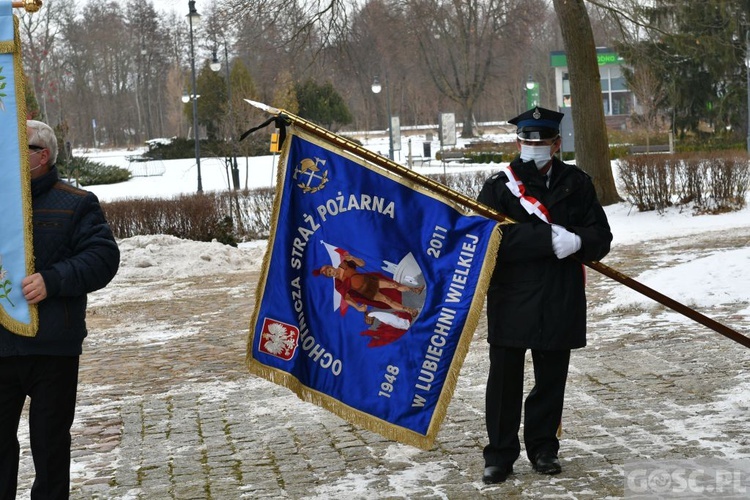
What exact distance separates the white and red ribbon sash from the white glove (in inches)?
6.2

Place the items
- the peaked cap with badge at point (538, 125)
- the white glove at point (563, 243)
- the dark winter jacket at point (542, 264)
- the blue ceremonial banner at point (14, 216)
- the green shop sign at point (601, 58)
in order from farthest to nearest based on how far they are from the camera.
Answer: the green shop sign at point (601, 58) → the peaked cap with badge at point (538, 125) → the dark winter jacket at point (542, 264) → the white glove at point (563, 243) → the blue ceremonial banner at point (14, 216)

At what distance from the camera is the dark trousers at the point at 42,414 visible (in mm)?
4844

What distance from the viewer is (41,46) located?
7800 cm

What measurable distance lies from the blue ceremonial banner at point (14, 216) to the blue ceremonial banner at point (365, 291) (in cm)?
126

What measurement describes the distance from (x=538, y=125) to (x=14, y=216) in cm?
262

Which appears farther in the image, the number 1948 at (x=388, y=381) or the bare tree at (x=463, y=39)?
the bare tree at (x=463, y=39)

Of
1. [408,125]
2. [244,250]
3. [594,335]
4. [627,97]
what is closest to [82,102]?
[408,125]

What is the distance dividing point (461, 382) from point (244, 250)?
11.4 m

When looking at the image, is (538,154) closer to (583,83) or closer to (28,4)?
(28,4)

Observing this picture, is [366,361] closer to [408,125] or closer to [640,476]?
[640,476]

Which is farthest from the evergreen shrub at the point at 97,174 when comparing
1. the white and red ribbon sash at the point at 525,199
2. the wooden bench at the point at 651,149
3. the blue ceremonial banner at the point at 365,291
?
the white and red ribbon sash at the point at 525,199

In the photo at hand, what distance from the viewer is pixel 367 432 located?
697cm

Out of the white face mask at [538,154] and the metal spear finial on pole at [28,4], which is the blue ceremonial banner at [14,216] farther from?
the white face mask at [538,154]

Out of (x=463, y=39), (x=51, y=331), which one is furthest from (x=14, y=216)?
(x=463, y=39)
